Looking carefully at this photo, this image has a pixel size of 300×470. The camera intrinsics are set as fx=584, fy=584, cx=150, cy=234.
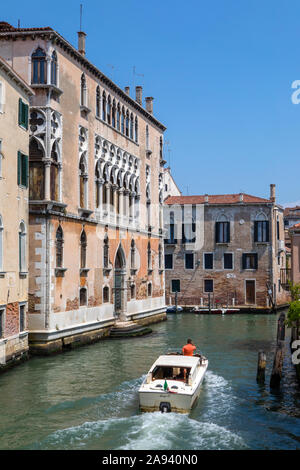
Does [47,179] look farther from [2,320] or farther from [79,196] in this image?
[2,320]

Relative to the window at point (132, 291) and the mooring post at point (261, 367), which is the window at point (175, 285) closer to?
the window at point (132, 291)

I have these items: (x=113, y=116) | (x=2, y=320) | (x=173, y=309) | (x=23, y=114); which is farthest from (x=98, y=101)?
(x=173, y=309)

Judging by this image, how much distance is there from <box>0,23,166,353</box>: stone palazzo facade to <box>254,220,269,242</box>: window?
10.8 metres

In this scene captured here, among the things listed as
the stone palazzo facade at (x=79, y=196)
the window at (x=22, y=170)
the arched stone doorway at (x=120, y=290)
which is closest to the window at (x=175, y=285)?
the stone palazzo facade at (x=79, y=196)

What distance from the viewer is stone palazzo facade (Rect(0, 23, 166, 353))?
18688 mm

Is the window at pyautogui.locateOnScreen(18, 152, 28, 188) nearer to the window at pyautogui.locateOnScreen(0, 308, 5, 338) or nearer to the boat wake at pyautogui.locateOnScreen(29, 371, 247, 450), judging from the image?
the window at pyautogui.locateOnScreen(0, 308, 5, 338)

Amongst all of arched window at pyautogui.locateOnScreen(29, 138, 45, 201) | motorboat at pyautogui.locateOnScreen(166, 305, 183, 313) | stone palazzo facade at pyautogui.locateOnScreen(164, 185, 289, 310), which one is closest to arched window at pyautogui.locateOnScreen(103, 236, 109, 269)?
arched window at pyautogui.locateOnScreen(29, 138, 45, 201)

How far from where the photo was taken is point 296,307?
14.9 meters

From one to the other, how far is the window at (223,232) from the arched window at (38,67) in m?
21.4

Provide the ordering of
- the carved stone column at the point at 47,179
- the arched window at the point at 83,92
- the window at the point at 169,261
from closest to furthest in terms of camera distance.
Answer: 1. the carved stone column at the point at 47,179
2. the arched window at the point at 83,92
3. the window at the point at 169,261

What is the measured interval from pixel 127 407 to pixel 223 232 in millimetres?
26534

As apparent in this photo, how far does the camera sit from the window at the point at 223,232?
126 feet

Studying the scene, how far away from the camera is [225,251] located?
38.3 m
